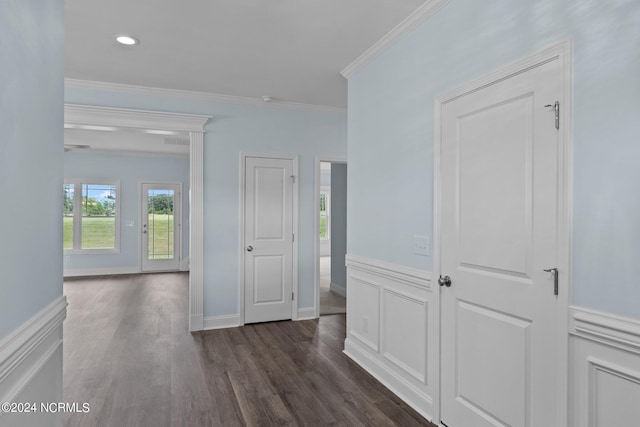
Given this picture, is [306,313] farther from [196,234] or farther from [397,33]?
[397,33]

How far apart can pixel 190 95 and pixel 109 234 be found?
525 centimetres

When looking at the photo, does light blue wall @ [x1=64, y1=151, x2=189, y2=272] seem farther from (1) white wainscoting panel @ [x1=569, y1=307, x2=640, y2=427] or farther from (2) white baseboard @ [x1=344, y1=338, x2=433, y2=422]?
(1) white wainscoting panel @ [x1=569, y1=307, x2=640, y2=427]

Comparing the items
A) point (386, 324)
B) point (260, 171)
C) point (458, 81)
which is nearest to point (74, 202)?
point (260, 171)

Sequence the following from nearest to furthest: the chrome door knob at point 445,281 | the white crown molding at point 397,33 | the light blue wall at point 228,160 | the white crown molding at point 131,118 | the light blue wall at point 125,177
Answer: the chrome door knob at point 445,281 → the white crown molding at point 397,33 → the white crown molding at point 131,118 → the light blue wall at point 228,160 → the light blue wall at point 125,177

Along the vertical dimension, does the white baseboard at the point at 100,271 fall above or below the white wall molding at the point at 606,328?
below

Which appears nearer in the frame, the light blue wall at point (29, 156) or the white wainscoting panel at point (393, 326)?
the light blue wall at point (29, 156)

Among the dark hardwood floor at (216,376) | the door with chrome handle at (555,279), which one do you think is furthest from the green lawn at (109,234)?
the door with chrome handle at (555,279)

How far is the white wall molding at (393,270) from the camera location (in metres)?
2.58

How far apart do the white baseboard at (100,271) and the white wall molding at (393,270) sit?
21.5 ft

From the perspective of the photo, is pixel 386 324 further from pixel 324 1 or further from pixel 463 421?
pixel 324 1

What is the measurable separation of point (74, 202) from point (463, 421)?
848 cm

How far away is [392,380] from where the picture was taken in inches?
115

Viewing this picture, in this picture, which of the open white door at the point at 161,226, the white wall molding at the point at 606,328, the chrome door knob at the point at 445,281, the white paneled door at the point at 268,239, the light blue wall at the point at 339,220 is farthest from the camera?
the open white door at the point at 161,226

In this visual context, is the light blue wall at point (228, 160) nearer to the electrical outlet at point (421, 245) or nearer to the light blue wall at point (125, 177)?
the electrical outlet at point (421, 245)
